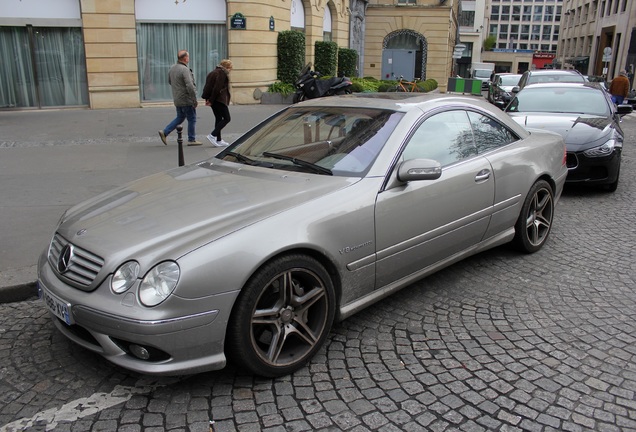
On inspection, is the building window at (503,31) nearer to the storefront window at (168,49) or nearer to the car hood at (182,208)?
the storefront window at (168,49)

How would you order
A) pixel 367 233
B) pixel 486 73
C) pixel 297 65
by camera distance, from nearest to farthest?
pixel 367 233 < pixel 297 65 < pixel 486 73

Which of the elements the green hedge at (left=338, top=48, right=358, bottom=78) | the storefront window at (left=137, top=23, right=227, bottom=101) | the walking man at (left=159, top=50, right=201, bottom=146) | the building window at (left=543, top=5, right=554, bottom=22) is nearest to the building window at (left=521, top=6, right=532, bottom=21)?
the building window at (left=543, top=5, right=554, bottom=22)

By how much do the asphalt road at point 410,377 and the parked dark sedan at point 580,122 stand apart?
A: 11.2ft

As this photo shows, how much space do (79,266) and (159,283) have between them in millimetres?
594

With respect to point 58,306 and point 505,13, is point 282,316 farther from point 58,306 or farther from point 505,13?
point 505,13

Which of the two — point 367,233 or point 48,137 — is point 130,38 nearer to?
point 48,137

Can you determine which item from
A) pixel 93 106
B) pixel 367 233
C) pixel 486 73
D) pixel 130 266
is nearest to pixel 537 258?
pixel 367 233

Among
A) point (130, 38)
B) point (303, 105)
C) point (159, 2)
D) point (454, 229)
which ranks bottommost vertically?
point (454, 229)

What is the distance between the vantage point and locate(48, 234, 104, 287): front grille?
293cm

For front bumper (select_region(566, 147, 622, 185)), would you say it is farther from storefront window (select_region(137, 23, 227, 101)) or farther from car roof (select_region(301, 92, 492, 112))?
storefront window (select_region(137, 23, 227, 101))

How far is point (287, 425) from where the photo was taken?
2.79m

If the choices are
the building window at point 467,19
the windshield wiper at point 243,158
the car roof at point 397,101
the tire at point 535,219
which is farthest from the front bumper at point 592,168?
the building window at point 467,19

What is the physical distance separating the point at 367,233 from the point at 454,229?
100cm

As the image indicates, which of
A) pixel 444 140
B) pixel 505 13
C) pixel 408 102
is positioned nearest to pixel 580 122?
pixel 444 140
